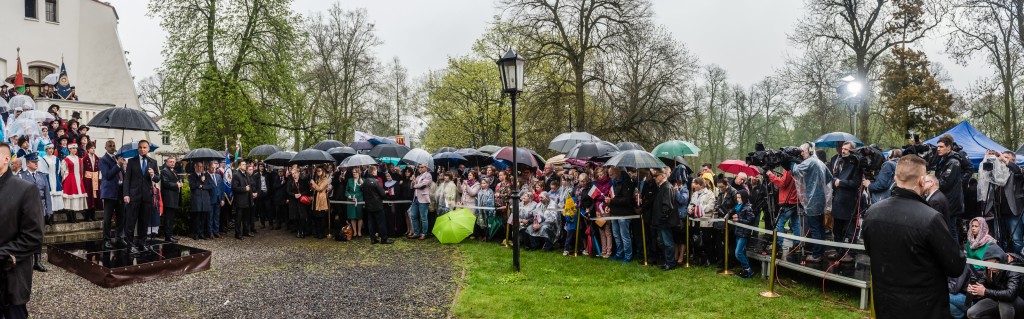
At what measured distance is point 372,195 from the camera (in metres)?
12.8

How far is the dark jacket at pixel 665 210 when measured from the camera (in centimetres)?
960

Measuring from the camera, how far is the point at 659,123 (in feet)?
84.9

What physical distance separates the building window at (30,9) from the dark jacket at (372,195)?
20.0 metres

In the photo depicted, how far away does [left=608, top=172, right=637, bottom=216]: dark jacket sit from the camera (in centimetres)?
1048

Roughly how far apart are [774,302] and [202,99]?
990 inches

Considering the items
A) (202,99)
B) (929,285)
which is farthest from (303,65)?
(929,285)

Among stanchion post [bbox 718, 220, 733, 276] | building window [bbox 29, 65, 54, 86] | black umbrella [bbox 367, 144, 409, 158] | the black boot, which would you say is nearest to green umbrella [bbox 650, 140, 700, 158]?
stanchion post [bbox 718, 220, 733, 276]

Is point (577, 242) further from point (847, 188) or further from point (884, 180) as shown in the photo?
point (884, 180)

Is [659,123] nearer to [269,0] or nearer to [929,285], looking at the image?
[269,0]

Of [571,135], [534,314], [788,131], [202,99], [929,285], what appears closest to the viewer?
[929,285]

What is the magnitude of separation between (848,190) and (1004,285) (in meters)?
2.60

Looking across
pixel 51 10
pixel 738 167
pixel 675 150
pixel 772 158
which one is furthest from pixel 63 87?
pixel 772 158

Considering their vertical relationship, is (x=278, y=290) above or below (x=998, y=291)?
below

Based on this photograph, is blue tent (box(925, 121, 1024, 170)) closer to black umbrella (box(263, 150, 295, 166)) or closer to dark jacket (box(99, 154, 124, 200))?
black umbrella (box(263, 150, 295, 166))
